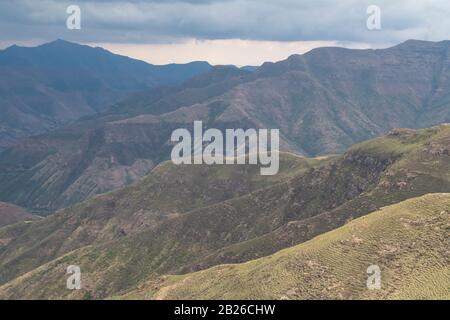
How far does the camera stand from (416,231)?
144m

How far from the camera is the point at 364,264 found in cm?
13812

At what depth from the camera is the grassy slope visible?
125750 millimetres

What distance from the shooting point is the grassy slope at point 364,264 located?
126 metres

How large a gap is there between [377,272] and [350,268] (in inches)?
329
